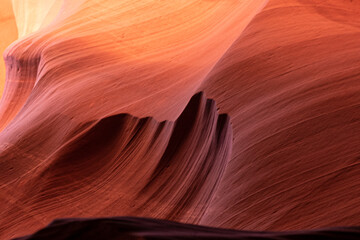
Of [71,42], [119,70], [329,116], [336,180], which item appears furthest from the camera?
[71,42]

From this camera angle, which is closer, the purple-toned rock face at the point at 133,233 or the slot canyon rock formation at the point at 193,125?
the purple-toned rock face at the point at 133,233

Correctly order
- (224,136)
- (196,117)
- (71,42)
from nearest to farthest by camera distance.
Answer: (224,136), (196,117), (71,42)

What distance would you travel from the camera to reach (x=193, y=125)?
118cm

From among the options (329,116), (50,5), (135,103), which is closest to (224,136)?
(329,116)

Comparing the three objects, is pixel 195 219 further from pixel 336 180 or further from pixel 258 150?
pixel 336 180

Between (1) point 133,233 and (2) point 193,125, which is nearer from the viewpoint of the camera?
(1) point 133,233

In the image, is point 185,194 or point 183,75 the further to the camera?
point 183,75

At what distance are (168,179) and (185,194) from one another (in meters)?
0.07

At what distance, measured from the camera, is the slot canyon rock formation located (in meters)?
0.86

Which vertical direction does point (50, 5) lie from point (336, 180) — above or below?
above

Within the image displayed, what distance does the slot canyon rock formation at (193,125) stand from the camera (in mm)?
860

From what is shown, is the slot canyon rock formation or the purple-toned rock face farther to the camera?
the slot canyon rock formation

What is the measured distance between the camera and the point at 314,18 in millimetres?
1351

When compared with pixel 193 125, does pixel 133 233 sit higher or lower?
higher
